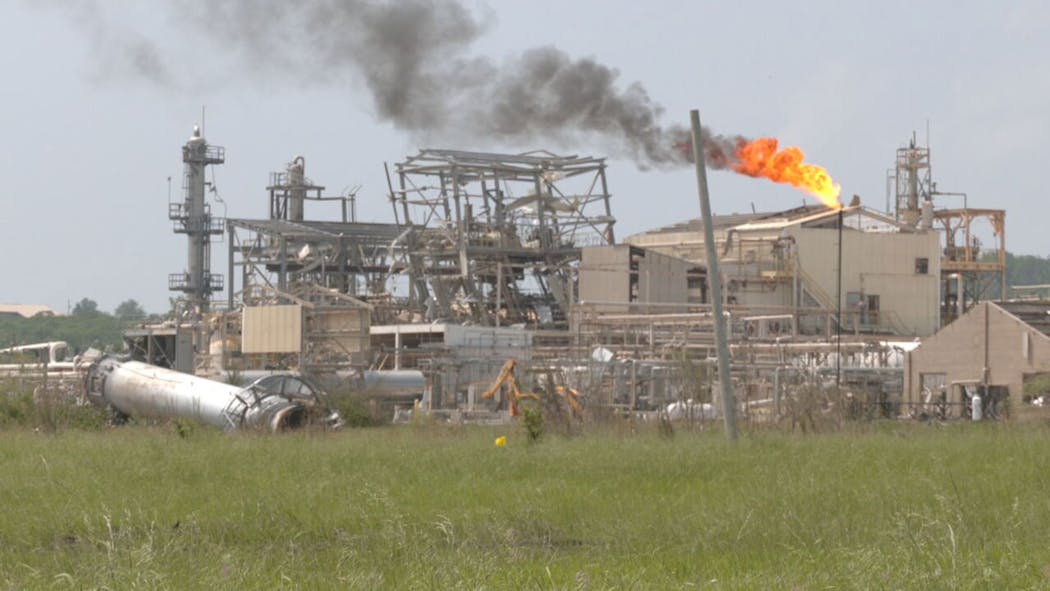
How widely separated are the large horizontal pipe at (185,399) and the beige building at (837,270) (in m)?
26.7

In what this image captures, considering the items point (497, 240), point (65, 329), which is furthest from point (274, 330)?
point (65, 329)

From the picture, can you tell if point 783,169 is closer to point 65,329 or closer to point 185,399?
point 185,399

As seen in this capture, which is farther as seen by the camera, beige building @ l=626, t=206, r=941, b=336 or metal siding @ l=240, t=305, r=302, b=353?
beige building @ l=626, t=206, r=941, b=336

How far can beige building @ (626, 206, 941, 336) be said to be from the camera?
6378 centimetres

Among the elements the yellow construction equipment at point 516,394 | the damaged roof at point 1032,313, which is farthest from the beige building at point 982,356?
the yellow construction equipment at point 516,394

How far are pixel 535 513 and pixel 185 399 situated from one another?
21472 millimetres

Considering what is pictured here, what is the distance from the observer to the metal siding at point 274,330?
58000mm

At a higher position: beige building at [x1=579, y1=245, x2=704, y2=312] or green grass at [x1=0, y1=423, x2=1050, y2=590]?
beige building at [x1=579, y1=245, x2=704, y2=312]

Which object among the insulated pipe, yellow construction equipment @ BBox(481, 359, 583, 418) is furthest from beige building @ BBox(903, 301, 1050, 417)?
the insulated pipe

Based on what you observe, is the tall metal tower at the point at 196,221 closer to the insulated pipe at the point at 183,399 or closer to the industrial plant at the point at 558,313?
the industrial plant at the point at 558,313

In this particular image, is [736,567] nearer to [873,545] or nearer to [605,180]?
[873,545]

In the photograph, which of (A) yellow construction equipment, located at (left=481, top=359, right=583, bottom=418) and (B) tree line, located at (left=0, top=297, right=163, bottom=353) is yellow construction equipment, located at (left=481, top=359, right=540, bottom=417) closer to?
(A) yellow construction equipment, located at (left=481, top=359, right=583, bottom=418)

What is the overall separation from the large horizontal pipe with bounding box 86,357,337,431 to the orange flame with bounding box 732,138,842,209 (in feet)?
64.1

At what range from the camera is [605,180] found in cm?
6825
